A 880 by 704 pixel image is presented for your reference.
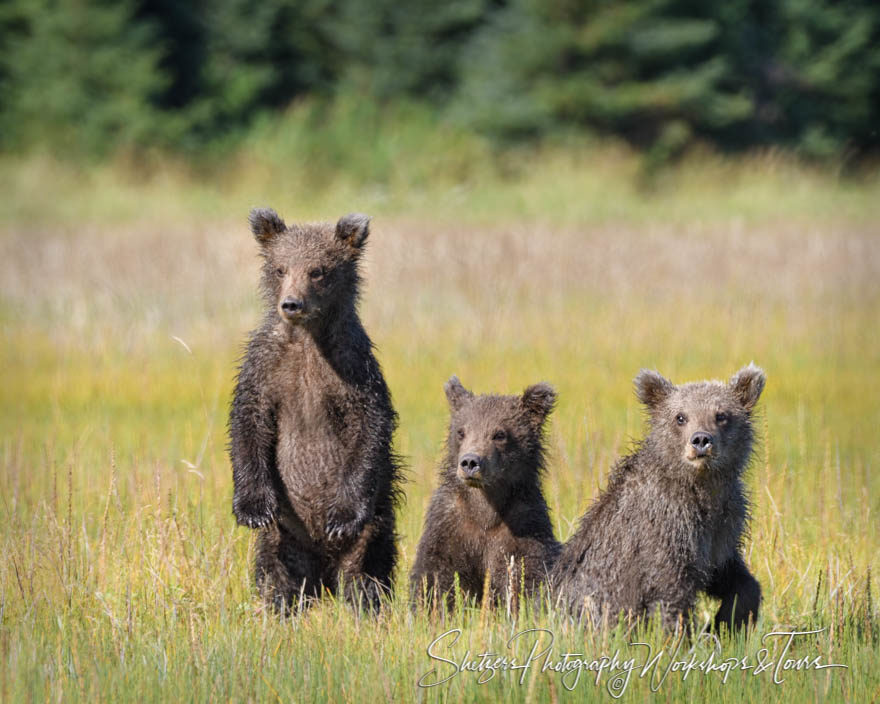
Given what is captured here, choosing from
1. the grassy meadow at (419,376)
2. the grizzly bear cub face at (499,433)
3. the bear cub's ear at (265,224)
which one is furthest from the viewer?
the bear cub's ear at (265,224)

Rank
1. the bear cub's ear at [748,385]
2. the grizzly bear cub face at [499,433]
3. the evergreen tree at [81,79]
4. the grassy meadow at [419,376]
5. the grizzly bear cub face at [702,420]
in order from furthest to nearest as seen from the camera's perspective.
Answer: the evergreen tree at [81,79], the grizzly bear cub face at [499,433], the bear cub's ear at [748,385], the grizzly bear cub face at [702,420], the grassy meadow at [419,376]

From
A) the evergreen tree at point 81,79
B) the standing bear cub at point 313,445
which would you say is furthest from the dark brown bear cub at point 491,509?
the evergreen tree at point 81,79

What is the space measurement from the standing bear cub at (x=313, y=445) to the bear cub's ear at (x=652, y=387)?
134 cm

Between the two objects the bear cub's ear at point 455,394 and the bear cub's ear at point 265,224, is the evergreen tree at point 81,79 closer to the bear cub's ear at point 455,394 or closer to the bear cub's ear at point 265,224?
the bear cub's ear at point 265,224

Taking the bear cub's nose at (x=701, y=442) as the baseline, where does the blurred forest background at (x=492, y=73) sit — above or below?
above

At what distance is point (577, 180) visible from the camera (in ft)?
87.2

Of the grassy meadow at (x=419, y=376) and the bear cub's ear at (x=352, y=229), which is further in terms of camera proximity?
the bear cub's ear at (x=352, y=229)

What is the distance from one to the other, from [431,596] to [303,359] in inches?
53.3

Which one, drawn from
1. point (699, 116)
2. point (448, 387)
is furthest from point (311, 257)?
Answer: point (699, 116)

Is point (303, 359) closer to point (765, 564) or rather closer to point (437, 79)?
point (765, 564)

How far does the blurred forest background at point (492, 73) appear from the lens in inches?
1307

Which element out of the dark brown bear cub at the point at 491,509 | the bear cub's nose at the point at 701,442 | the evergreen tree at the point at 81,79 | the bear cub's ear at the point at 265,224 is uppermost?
the evergreen tree at the point at 81,79

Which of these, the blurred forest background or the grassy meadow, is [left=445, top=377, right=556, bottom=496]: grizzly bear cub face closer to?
the grassy meadow

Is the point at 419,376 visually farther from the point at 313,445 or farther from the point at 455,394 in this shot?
the point at 313,445
